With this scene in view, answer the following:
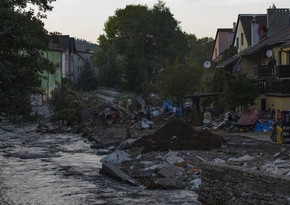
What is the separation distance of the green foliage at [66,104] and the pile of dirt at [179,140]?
18.4m

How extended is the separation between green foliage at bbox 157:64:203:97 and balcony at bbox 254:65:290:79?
36.2ft

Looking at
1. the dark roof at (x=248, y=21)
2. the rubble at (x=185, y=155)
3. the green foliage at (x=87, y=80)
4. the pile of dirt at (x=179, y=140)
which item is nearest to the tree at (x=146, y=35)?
the green foliage at (x=87, y=80)

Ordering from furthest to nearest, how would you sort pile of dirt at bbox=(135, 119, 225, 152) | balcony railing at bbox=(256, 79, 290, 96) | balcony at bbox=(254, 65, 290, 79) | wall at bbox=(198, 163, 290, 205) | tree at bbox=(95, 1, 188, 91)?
tree at bbox=(95, 1, 188, 91) → balcony at bbox=(254, 65, 290, 79) → balcony railing at bbox=(256, 79, 290, 96) → pile of dirt at bbox=(135, 119, 225, 152) → wall at bbox=(198, 163, 290, 205)

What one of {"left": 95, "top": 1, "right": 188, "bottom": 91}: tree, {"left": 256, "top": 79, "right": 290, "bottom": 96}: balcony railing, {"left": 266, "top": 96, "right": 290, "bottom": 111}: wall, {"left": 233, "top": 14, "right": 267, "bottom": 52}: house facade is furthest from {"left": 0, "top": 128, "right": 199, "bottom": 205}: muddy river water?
{"left": 95, "top": 1, "right": 188, "bottom": 91}: tree

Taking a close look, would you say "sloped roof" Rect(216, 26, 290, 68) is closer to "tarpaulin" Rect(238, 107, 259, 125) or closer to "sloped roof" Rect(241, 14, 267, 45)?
"sloped roof" Rect(241, 14, 267, 45)

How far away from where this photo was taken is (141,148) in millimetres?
27375

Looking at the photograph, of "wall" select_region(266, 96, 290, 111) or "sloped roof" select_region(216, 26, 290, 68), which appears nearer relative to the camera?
"wall" select_region(266, 96, 290, 111)

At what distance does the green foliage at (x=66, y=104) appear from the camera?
45.8m

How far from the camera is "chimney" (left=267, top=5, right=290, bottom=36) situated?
148 feet

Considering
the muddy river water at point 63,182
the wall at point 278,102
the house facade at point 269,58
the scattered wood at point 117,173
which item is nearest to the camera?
the muddy river water at point 63,182

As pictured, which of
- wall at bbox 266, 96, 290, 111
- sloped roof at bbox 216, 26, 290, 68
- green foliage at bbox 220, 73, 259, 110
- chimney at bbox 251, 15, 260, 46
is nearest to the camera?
wall at bbox 266, 96, 290, 111

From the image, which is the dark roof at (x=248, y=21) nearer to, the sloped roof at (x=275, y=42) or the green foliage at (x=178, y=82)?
the sloped roof at (x=275, y=42)

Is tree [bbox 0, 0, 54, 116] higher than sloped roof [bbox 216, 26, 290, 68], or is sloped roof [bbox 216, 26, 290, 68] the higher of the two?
sloped roof [bbox 216, 26, 290, 68]

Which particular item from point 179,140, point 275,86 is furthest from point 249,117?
point 179,140
